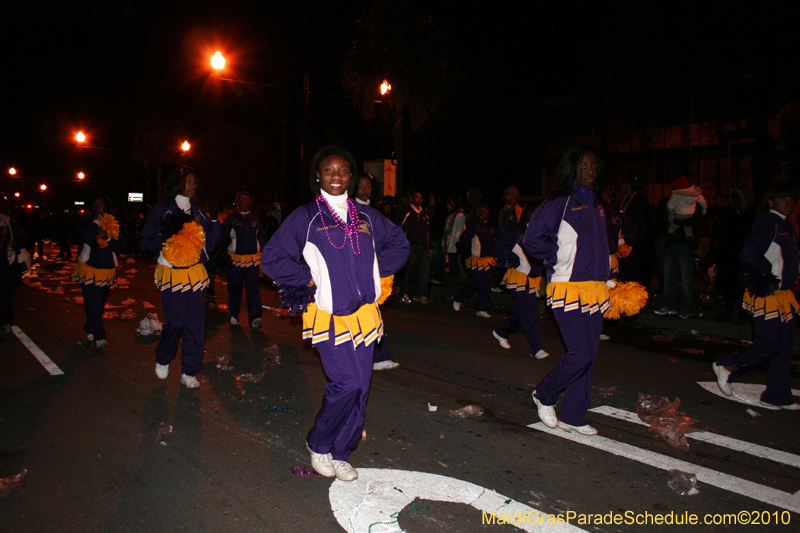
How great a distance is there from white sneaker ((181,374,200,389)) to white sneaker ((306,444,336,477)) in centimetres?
236

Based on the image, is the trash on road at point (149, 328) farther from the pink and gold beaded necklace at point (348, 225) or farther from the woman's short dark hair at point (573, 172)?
the woman's short dark hair at point (573, 172)

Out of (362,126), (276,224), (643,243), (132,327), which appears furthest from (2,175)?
(643,243)

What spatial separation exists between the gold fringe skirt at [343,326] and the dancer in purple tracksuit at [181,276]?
2391 millimetres

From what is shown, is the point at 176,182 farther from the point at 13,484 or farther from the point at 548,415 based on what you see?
the point at 548,415

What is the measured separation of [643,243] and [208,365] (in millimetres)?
7444

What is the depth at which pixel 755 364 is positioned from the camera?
16.8ft

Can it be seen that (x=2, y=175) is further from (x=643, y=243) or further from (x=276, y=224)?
(x=643, y=243)

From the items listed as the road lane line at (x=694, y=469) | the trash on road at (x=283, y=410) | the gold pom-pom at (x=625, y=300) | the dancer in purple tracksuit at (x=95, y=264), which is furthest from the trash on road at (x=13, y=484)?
the gold pom-pom at (x=625, y=300)

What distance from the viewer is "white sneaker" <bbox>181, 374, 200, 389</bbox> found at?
559 centimetres

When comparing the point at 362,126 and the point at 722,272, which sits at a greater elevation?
the point at 362,126

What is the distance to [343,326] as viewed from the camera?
3561 millimetres

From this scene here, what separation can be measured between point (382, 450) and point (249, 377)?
234 centimetres

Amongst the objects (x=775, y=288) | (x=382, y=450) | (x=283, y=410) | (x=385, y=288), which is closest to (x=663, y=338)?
(x=775, y=288)

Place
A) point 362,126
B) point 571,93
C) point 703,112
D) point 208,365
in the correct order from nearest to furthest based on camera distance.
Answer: point 208,365 < point 703,112 < point 571,93 < point 362,126
